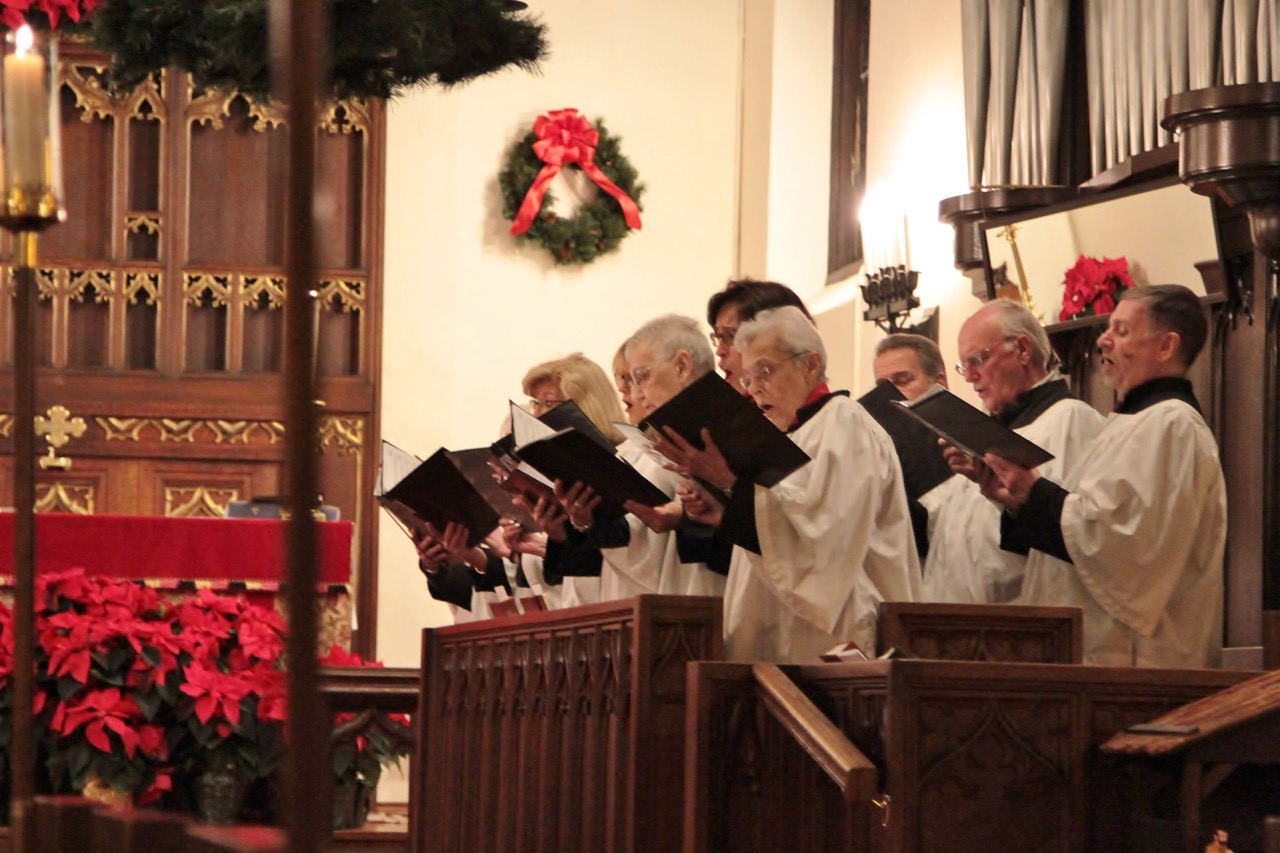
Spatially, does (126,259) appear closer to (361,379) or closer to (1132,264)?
(361,379)

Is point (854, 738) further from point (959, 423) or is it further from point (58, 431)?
point (58, 431)

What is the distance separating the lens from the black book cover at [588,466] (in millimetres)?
4160

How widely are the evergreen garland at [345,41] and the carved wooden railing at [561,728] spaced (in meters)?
1.27

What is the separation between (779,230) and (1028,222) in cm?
392

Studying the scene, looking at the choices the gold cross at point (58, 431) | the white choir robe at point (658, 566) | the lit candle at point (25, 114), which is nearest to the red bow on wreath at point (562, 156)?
the gold cross at point (58, 431)

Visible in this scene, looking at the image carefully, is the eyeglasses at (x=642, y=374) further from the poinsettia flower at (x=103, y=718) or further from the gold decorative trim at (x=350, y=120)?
the gold decorative trim at (x=350, y=120)

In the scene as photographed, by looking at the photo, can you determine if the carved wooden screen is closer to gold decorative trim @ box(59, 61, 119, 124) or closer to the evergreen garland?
gold decorative trim @ box(59, 61, 119, 124)

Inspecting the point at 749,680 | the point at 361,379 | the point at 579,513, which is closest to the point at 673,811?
the point at 749,680

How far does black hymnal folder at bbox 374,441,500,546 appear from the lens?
5070 mm

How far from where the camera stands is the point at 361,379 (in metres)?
10.4

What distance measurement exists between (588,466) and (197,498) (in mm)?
6216

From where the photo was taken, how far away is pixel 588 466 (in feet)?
14.0

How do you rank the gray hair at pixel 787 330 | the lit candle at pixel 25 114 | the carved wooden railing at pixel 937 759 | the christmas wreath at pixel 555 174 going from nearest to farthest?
the lit candle at pixel 25 114, the carved wooden railing at pixel 937 759, the gray hair at pixel 787 330, the christmas wreath at pixel 555 174

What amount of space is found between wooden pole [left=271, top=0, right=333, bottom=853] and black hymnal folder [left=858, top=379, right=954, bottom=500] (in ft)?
13.7
